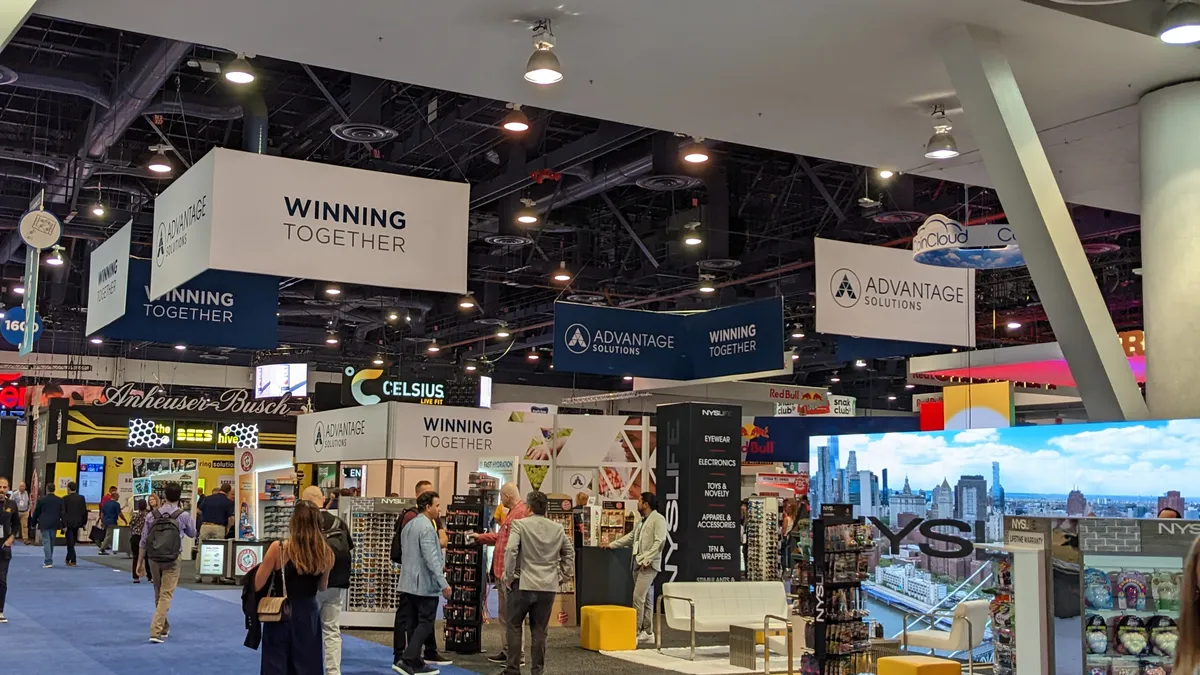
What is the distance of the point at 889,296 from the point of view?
10.4 metres

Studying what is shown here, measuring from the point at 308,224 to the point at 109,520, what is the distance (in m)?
18.8

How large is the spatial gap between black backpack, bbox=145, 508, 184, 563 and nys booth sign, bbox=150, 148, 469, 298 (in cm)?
315

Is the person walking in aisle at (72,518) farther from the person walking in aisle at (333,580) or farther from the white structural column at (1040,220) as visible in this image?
the white structural column at (1040,220)

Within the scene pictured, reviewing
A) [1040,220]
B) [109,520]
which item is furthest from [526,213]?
[109,520]

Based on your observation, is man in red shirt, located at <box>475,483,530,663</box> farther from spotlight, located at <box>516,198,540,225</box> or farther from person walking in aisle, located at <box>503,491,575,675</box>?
spotlight, located at <box>516,198,540,225</box>

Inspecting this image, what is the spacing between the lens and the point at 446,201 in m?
8.18

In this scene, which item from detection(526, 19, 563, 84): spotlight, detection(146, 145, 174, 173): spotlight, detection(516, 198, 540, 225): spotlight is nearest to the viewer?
detection(526, 19, 563, 84): spotlight

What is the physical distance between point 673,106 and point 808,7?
1617mm

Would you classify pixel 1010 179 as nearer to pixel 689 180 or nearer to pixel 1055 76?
pixel 1055 76

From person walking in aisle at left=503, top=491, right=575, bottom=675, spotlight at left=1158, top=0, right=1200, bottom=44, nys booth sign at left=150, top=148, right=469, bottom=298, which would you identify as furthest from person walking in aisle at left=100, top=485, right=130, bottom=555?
spotlight at left=1158, top=0, right=1200, bottom=44

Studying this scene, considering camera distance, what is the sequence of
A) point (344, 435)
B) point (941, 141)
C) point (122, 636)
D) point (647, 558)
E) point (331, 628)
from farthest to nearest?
point (344, 435), point (647, 558), point (122, 636), point (331, 628), point (941, 141)

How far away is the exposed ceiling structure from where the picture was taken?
7949mm

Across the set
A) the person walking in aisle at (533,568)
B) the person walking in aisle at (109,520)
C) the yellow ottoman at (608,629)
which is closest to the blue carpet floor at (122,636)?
the person walking in aisle at (533,568)

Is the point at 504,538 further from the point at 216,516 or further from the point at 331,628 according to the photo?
the point at 216,516
